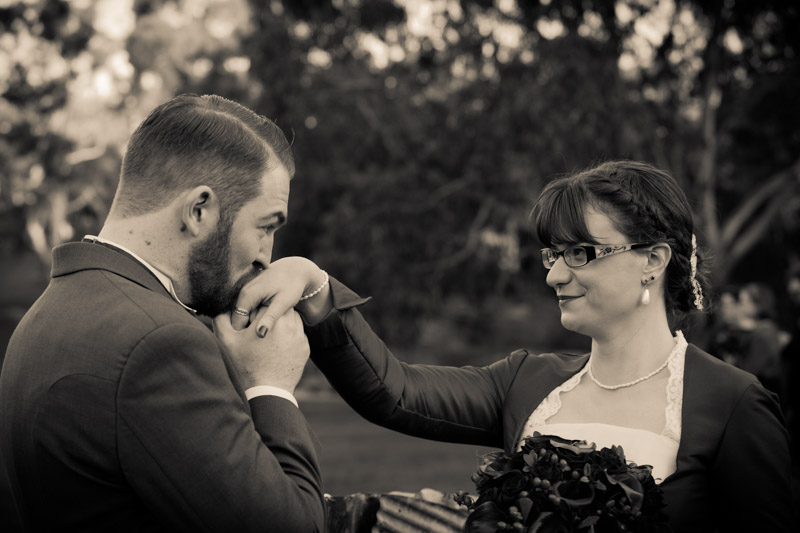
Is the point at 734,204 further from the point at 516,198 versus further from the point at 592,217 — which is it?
the point at 592,217

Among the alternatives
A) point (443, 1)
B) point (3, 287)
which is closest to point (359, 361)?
point (443, 1)

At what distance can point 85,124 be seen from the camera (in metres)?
29.0

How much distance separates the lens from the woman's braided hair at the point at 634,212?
2945mm

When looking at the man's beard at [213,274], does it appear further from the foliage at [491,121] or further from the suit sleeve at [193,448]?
the foliage at [491,121]

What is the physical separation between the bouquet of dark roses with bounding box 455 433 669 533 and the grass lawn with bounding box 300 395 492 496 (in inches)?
323

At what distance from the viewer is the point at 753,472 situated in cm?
257

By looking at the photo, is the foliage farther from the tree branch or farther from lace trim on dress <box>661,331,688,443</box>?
lace trim on dress <box>661,331,688,443</box>

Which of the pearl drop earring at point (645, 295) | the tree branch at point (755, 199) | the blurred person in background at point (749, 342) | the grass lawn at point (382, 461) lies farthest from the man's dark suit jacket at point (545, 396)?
the tree branch at point (755, 199)

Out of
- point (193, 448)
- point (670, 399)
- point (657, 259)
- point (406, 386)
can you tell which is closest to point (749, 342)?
point (657, 259)

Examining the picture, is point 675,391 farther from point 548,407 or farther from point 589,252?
point 589,252

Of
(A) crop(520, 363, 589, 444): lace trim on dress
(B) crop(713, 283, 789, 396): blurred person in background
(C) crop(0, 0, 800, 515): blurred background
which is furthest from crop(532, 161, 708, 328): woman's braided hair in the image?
(C) crop(0, 0, 800, 515): blurred background

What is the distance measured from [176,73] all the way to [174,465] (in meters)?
25.0

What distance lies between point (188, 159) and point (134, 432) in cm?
76

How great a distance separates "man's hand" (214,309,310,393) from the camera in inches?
89.0
